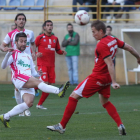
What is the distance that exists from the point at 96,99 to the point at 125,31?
555 cm

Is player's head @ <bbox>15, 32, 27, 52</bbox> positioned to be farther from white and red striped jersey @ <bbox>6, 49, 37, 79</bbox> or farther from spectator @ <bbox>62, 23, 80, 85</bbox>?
spectator @ <bbox>62, 23, 80, 85</bbox>

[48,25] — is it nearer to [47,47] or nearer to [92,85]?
[47,47]

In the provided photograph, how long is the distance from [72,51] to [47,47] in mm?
5927

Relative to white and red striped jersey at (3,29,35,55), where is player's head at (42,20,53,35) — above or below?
above

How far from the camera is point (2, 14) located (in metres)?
20.9

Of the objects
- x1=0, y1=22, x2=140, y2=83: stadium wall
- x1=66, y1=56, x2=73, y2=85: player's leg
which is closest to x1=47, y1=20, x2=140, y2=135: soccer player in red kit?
x1=66, y1=56, x2=73, y2=85: player's leg

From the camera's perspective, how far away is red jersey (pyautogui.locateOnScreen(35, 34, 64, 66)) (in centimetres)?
1175

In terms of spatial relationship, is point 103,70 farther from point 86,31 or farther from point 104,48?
point 86,31

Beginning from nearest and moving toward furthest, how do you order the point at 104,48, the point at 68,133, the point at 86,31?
the point at 104,48, the point at 68,133, the point at 86,31

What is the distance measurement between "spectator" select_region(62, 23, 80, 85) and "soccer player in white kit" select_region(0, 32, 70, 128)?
373 inches

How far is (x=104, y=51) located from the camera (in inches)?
260

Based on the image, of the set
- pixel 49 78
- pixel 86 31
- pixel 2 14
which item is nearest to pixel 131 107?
pixel 49 78

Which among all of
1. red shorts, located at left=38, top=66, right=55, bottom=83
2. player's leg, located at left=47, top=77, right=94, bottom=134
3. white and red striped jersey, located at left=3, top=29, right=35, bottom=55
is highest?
white and red striped jersey, located at left=3, top=29, right=35, bottom=55

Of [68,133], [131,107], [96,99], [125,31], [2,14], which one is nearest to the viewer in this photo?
[68,133]
